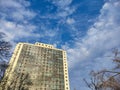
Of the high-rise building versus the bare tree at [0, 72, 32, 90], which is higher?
the high-rise building

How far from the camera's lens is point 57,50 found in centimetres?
9344

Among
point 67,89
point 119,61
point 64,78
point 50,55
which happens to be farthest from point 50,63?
point 119,61

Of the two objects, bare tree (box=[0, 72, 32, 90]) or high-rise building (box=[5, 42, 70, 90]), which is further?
high-rise building (box=[5, 42, 70, 90])

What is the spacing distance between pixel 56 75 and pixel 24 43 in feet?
88.7

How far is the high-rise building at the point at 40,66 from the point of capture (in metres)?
70.4

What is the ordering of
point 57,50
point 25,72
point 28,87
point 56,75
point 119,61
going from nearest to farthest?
point 119,61 → point 28,87 → point 25,72 → point 56,75 → point 57,50

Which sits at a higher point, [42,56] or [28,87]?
[42,56]

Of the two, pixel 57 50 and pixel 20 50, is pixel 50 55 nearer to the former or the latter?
pixel 57 50

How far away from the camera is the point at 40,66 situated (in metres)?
78.3

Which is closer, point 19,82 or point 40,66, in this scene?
point 19,82

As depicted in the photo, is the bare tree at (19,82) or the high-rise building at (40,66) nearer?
the bare tree at (19,82)

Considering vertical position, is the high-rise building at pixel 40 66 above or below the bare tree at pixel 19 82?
above

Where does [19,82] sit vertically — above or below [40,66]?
below

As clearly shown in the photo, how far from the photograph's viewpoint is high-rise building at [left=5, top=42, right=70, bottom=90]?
70.4 metres
